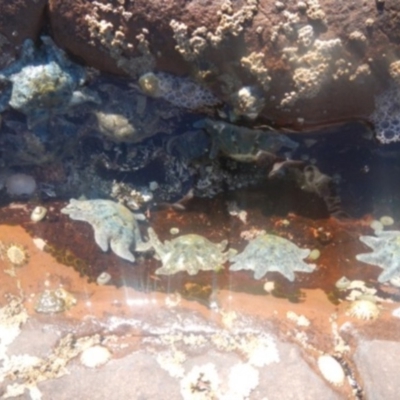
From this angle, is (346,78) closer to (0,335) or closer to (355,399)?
(355,399)

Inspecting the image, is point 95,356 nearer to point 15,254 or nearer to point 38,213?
point 15,254

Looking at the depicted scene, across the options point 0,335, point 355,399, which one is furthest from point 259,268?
point 0,335

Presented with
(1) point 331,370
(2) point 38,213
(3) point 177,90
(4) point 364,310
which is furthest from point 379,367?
(2) point 38,213

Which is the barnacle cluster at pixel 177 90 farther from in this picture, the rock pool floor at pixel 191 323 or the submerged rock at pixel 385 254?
the submerged rock at pixel 385 254

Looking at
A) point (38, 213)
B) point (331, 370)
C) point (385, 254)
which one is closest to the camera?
point (331, 370)

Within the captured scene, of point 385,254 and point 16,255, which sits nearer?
point 385,254
